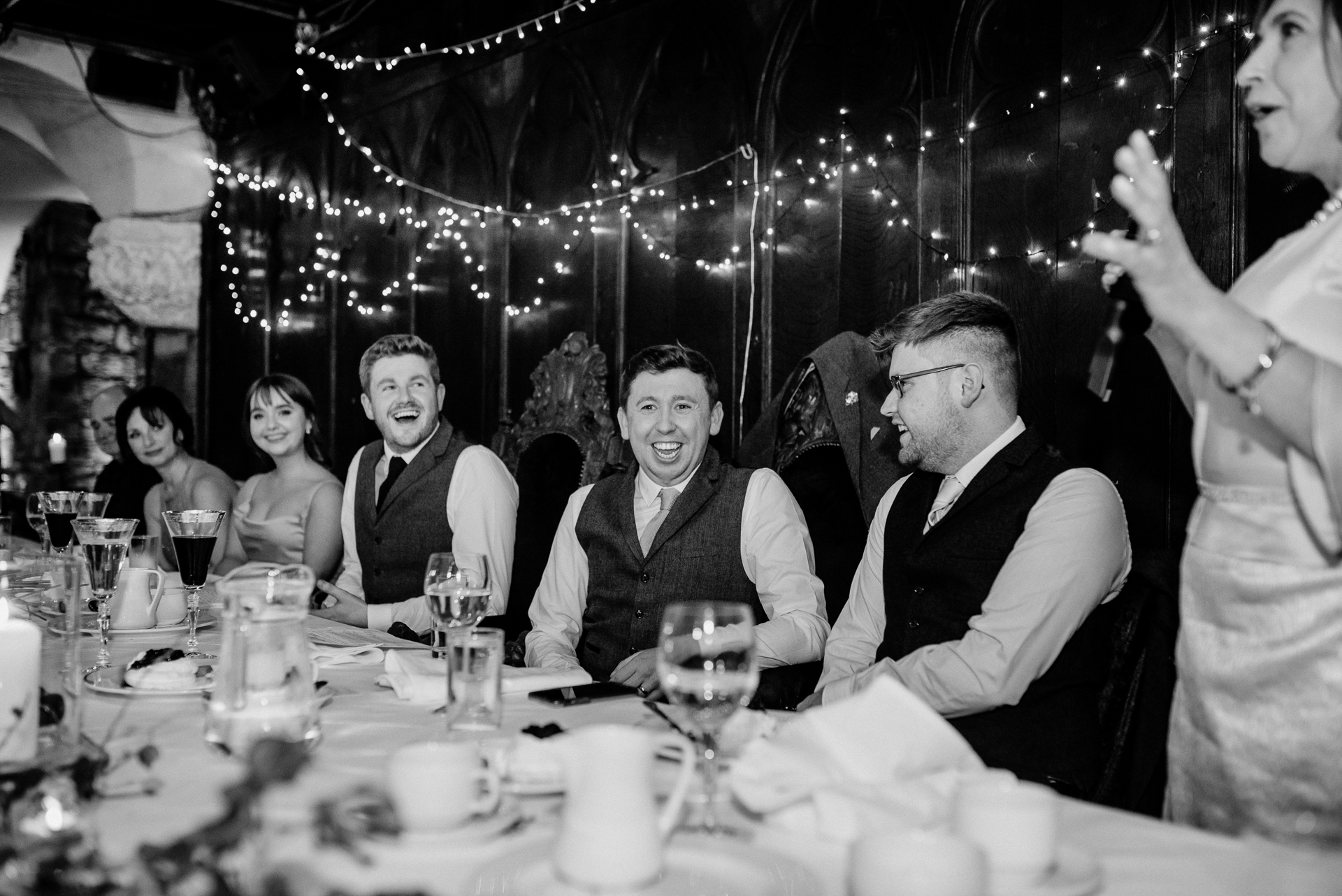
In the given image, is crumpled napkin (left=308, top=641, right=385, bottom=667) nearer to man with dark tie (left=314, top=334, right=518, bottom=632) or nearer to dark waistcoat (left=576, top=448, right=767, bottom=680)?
dark waistcoat (left=576, top=448, right=767, bottom=680)

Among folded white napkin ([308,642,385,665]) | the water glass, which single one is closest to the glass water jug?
the water glass

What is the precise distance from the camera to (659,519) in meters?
2.71

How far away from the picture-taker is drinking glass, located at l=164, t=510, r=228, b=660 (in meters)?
2.01

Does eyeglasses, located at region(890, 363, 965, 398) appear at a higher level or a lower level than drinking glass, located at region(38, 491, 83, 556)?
higher

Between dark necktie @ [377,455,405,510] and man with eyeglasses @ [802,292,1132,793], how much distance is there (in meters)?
1.53

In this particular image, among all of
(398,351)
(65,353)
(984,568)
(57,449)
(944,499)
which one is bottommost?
(984,568)

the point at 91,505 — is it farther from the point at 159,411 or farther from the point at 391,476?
the point at 159,411

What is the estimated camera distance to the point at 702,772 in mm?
1218

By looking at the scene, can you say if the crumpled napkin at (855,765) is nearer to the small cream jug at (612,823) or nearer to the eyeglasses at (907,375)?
the small cream jug at (612,823)

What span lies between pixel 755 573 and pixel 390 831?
6.08 feet

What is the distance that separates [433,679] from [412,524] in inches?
67.2

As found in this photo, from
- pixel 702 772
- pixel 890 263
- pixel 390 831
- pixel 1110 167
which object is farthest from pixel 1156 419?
pixel 390 831

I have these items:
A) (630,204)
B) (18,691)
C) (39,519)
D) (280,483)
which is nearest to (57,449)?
(39,519)

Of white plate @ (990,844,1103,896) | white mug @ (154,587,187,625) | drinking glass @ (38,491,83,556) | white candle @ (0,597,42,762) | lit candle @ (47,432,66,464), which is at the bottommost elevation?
white plate @ (990,844,1103,896)
